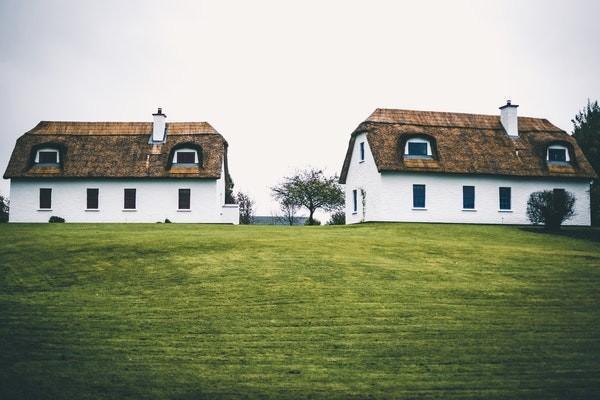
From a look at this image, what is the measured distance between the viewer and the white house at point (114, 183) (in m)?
40.5

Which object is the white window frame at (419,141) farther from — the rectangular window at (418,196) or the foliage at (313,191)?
the foliage at (313,191)

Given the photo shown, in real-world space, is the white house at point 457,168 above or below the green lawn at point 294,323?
above

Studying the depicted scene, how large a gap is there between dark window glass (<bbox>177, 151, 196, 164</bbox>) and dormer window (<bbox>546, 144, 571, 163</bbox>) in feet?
74.1

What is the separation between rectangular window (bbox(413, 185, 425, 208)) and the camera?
125ft

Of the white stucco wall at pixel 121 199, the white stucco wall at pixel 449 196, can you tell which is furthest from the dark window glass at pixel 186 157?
the white stucco wall at pixel 449 196

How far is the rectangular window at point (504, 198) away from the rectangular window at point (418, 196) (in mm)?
5043

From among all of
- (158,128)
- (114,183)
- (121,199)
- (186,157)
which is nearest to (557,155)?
(186,157)

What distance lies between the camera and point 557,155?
133 ft

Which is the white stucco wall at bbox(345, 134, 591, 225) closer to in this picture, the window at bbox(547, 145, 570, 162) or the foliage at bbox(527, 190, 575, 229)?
the window at bbox(547, 145, 570, 162)

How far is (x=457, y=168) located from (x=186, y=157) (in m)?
17.0

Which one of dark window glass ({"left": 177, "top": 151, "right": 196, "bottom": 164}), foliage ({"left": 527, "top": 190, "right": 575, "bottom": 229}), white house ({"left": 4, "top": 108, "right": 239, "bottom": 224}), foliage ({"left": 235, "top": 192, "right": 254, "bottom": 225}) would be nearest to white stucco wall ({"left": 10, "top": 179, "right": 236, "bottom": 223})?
white house ({"left": 4, "top": 108, "right": 239, "bottom": 224})

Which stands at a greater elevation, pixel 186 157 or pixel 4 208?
pixel 186 157

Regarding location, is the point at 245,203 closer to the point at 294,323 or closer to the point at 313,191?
the point at 313,191

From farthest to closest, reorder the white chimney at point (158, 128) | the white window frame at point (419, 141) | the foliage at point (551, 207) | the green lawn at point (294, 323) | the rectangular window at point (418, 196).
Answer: the white chimney at point (158, 128) < the white window frame at point (419, 141) < the rectangular window at point (418, 196) < the foliage at point (551, 207) < the green lawn at point (294, 323)
